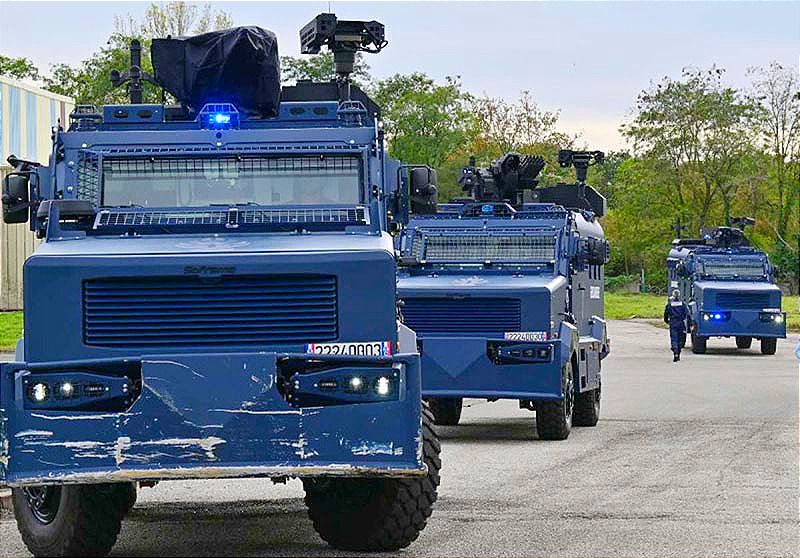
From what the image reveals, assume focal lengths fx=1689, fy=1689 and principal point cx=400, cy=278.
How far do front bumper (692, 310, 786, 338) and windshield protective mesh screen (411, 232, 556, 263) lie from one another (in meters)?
20.6

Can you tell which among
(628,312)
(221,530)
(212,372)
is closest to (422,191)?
(221,530)

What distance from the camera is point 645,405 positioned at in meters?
24.2

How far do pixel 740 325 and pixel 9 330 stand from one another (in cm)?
1722

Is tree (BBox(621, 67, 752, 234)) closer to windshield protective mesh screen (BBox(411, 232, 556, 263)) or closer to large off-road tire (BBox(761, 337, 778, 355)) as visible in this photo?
large off-road tire (BBox(761, 337, 778, 355))

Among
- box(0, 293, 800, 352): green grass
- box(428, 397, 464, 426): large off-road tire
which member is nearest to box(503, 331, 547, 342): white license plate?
box(428, 397, 464, 426): large off-road tire

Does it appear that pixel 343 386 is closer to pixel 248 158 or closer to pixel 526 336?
pixel 248 158

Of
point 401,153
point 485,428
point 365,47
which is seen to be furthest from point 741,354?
point 401,153

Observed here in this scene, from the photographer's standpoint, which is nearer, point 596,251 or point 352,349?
point 352,349

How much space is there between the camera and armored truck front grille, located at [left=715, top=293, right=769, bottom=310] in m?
Answer: 39.4

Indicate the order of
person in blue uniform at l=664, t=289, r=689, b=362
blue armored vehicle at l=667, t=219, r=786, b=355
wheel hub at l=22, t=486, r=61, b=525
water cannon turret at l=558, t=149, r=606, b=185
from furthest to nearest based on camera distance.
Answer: blue armored vehicle at l=667, t=219, r=786, b=355 < person in blue uniform at l=664, t=289, r=689, b=362 < water cannon turret at l=558, t=149, r=606, b=185 < wheel hub at l=22, t=486, r=61, b=525

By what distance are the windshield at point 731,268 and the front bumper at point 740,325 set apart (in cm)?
123

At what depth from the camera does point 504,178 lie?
22984 mm

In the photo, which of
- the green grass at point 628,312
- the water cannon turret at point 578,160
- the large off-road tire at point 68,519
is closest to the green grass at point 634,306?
the green grass at point 628,312

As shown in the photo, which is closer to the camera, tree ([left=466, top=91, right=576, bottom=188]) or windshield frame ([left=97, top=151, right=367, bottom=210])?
windshield frame ([left=97, top=151, right=367, bottom=210])
